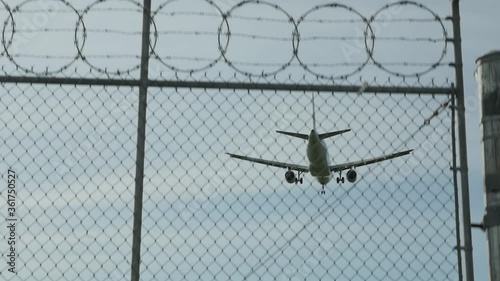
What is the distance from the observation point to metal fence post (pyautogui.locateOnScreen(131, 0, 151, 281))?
464 cm

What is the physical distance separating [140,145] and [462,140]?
2.32 metres

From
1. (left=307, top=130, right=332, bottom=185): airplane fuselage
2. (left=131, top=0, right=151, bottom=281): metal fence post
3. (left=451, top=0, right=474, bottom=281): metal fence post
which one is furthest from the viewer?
(left=307, top=130, right=332, bottom=185): airplane fuselage

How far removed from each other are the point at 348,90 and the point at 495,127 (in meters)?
1.06

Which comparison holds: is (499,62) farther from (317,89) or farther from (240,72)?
(240,72)

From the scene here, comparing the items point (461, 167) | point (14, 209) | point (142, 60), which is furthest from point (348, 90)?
point (14, 209)

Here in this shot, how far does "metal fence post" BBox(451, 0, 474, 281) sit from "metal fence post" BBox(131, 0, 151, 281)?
227 cm

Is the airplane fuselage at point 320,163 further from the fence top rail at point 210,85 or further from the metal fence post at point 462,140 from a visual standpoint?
the metal fence post at point 462,140

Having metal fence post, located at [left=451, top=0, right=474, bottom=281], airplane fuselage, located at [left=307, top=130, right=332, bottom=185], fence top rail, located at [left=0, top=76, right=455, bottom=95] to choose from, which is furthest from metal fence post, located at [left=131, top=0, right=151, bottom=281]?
metal fence post, located at [left=451, top=0, right=474, bottom=281]

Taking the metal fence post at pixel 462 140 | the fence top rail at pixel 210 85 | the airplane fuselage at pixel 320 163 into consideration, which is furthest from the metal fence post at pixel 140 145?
the metal fence post at pixel 462 140

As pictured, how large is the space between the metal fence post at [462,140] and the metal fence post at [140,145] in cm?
227

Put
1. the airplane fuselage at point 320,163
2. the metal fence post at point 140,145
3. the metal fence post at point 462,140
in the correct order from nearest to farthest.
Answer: the metal fence post at point 140,145 → the metal fence post at point 462,140 → the airplane fuselage at point 320,163

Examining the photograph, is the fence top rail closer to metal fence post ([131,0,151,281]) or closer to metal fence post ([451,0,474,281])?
metal fence post ([131,0,151,281])

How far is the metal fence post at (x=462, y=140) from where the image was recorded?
16.2 feet

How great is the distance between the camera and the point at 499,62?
4.91 metres
